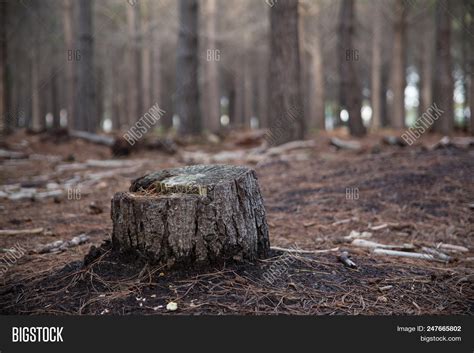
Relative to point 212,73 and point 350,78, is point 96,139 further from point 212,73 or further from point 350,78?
point 212,73

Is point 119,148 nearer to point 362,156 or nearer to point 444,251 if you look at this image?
point 362,156

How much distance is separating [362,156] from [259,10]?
58.3ft

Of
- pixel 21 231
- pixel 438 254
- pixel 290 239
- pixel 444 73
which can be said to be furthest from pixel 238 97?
pixel 438 254

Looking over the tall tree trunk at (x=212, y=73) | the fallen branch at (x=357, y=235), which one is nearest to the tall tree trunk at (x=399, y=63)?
the tall tree trunk at (x=212, y=73)

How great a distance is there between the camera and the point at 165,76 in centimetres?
3441

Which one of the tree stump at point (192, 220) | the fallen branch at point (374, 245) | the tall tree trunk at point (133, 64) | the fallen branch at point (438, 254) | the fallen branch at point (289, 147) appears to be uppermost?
the tall tree trunk at point (133, 64)

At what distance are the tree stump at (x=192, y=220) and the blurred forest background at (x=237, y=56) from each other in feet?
21.0

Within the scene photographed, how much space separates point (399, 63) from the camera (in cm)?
1638

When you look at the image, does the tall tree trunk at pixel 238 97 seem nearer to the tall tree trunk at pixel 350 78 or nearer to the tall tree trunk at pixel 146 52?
the tall tree trunk at pixel 146 52

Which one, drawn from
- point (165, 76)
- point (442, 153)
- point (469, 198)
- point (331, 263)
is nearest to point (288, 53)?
point (442, 153)

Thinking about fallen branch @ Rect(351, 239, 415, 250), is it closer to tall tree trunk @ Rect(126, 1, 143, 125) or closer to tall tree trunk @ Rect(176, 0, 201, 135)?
tall tree trunk @ Rect(176, 0, 201, 135)

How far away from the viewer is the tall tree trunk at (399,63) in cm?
1570

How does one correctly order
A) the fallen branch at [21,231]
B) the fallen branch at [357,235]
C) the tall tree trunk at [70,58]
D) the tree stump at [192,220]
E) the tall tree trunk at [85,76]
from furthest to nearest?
1. the tall tree trunk at [70,58]
2. the tall tree trunk at [85,76]
3. the fallen branch at [21,231]
4. the fallen branch at [357,235]
5. the tree stump at [192,220]

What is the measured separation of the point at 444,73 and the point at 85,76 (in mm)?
10236
